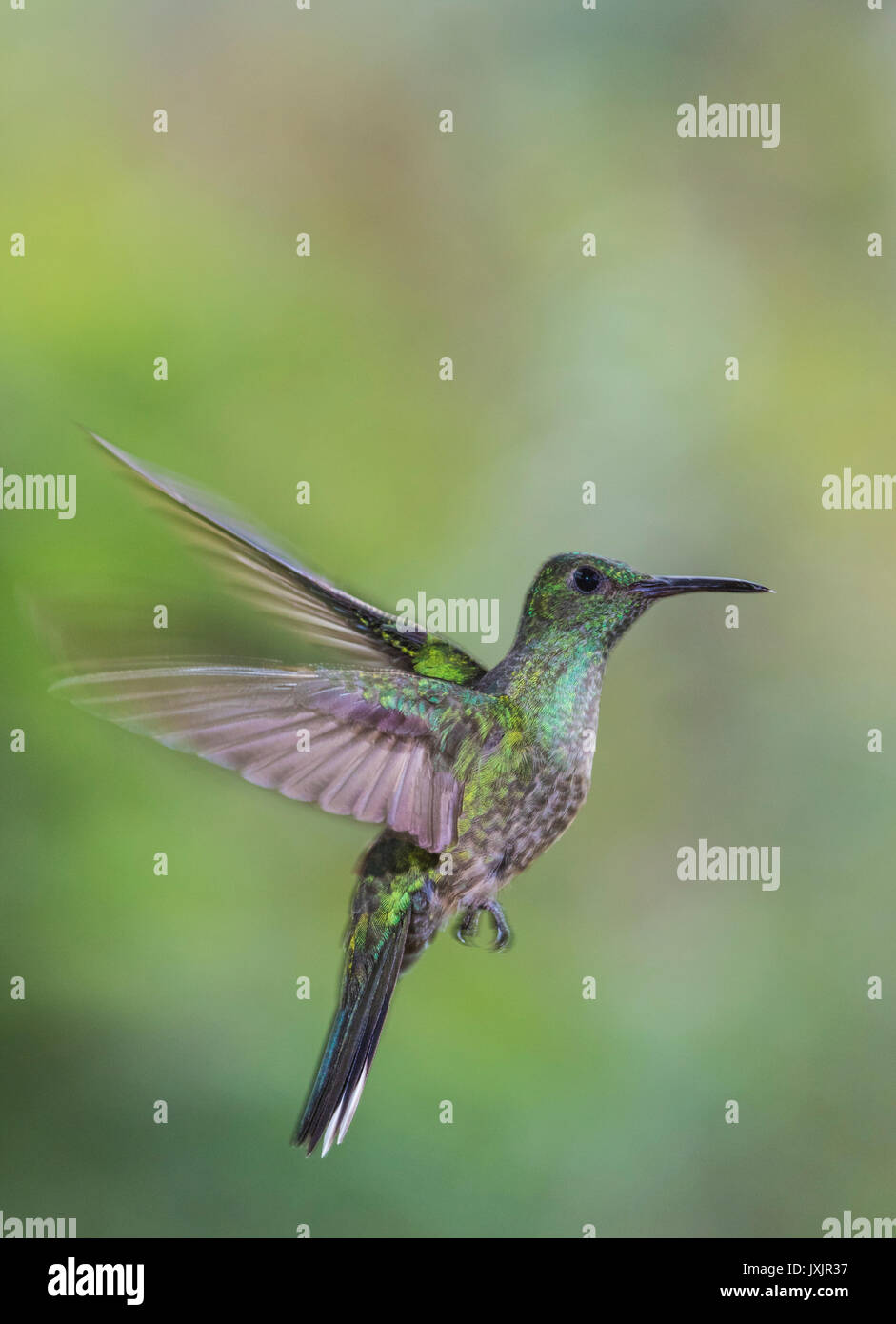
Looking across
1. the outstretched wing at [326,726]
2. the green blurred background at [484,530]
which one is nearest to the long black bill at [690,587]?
the outstretched wing at [326,726]

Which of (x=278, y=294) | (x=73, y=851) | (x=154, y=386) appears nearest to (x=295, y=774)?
(x=73, y=851)

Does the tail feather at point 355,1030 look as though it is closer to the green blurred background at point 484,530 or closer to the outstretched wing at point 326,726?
the outstretched wing at point 326,726

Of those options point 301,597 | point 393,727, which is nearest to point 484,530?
point 301,597

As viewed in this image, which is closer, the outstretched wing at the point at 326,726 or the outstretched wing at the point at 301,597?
the outstretched wing at the point at 326,726

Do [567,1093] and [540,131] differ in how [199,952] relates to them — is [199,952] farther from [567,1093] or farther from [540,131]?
[540,131]

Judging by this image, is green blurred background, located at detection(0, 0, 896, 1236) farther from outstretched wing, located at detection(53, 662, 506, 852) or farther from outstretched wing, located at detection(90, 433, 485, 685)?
outstretched wing, located at detection(53, 662, 506, 852)

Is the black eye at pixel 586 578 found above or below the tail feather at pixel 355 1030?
above

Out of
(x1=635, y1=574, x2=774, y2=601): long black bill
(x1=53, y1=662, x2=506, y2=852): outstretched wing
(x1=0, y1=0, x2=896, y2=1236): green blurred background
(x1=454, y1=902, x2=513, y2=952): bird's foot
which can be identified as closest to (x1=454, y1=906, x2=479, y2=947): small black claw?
(x1=454, y1=902, x2=513, y2=952): bird's foot
